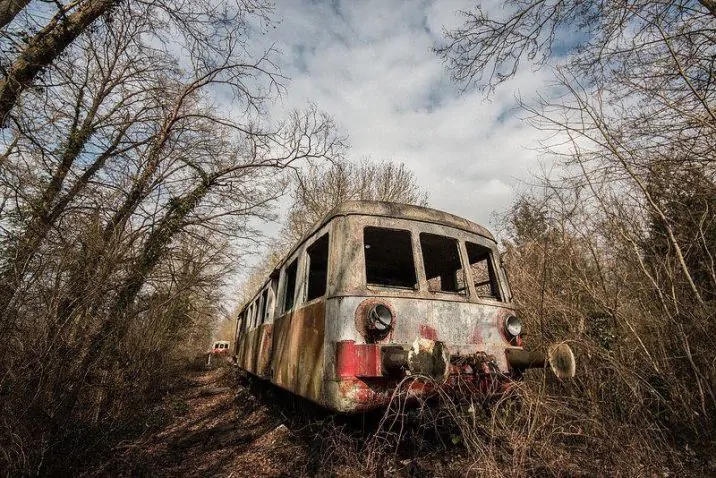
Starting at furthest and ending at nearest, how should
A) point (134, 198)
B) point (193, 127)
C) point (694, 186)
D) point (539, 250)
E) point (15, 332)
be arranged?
point (193, 127), point (134, 198), point (539, 250), point (694, 186), point (15, 332)

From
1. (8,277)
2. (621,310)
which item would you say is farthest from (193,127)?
(621,310)

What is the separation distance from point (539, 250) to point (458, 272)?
219cm

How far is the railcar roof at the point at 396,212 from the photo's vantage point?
3921 mm

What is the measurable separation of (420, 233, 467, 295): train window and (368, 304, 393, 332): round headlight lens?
99cm

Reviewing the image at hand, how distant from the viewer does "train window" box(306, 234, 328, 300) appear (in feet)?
15.8

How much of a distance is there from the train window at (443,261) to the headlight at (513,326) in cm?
58

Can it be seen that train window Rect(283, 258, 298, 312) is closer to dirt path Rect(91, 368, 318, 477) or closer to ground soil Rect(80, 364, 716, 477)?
ground soil Rect(80, 364, 716, 477)

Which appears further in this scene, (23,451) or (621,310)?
(621,310)

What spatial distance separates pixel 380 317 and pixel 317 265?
281 centimetres

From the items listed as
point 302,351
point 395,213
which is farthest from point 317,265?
point 395,213

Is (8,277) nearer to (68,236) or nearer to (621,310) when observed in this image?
(68,236)

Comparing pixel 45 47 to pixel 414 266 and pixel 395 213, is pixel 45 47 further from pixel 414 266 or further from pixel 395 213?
→ pixel 414 266

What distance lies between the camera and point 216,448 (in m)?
4.97

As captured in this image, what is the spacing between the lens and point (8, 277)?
3492 mm
